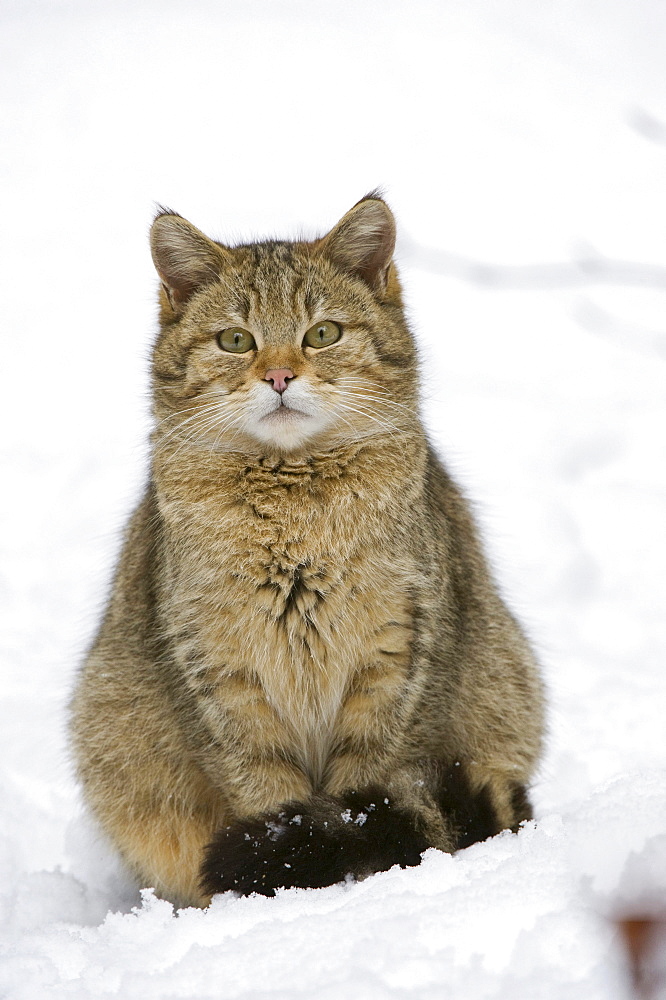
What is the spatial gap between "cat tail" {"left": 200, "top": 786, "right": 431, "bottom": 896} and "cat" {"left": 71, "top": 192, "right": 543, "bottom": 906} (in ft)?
0.16

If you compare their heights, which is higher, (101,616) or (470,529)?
(470,529)

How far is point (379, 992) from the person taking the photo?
1639 millimetres

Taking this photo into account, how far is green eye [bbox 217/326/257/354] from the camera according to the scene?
9.75 feet

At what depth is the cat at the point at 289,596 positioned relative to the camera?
2.80m

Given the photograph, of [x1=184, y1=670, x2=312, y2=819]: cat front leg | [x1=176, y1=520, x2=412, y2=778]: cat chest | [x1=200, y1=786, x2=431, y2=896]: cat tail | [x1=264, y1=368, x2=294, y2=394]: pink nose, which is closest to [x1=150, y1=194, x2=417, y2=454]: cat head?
[x1=264, y1=368, x2=294, y2=394]: pink nose

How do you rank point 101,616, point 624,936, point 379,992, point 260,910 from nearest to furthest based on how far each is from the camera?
point 624,936 < point 379,992 < point 260,910 < point 101,616

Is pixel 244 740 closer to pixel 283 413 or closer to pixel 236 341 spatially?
pixel 283 413

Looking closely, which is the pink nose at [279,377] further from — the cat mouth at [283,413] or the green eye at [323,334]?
the green eye at [323,334]

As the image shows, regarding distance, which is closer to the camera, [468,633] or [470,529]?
[468,633]

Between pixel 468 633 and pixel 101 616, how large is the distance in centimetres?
134

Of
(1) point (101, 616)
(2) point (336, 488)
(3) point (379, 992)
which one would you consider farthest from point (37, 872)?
(3) point (379, 992)

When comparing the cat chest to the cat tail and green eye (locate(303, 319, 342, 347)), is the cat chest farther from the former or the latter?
green eye (locate(303, 319, 342, 347))

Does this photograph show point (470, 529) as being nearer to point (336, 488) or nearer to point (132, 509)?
point (336, 488)

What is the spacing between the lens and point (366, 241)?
3193mm
